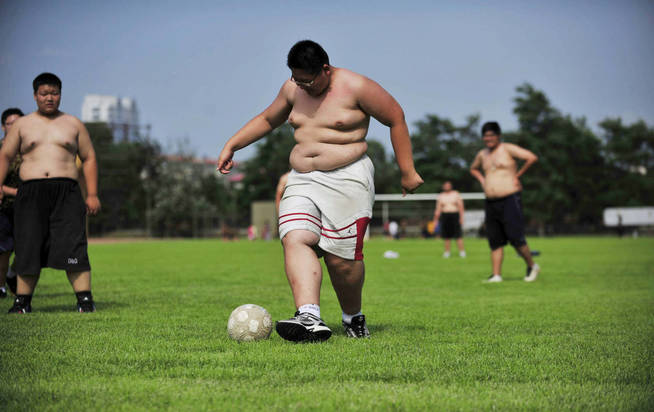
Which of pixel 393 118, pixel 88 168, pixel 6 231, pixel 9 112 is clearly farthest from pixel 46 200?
pixel 393 118

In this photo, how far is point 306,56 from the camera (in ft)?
14.9

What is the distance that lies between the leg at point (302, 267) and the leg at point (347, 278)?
0.57 ft

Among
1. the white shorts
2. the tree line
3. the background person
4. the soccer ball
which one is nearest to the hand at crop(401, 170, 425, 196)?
the white shorts

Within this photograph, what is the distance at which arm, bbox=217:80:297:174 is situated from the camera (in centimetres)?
504

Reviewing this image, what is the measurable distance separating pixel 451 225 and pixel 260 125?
50.5ft

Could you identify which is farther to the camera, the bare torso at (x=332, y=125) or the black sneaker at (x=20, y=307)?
the black sneaker at (x=20, y=307)

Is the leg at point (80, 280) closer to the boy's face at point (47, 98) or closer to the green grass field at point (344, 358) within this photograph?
the green grass field at point (344, 358)

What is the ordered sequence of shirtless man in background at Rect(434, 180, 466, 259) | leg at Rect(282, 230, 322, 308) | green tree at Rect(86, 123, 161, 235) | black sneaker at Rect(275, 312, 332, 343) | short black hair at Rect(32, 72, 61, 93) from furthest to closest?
green tree at Rect(86, 123, 161, 235) → shirtless man in background at Rect(434, 180, 466, 259) → short black hair at Rect(32, 72, 61, 93) → leg at Rect(282, 230, 322, 308) → black sneaker at Rect(275, 312, 332, 343)

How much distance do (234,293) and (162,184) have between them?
56598 mm

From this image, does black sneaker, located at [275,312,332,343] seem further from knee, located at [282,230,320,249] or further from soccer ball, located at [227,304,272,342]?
knee, located at [282,230,320,249]

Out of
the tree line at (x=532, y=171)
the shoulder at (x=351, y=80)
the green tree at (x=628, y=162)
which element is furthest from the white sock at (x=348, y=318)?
the green tree at (x=628, y=162)

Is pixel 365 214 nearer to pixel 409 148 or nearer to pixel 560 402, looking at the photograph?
pixel 409 148

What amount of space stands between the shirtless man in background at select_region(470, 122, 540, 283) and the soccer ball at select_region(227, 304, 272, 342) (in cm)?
645

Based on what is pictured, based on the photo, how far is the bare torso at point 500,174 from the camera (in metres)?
10.7
